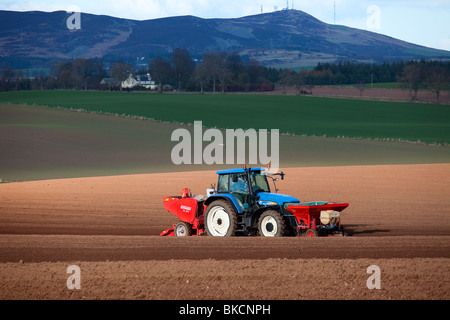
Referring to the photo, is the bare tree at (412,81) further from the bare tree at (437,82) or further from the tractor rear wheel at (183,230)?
the tractor rear wheel at (183,230)

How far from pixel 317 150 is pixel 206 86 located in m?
76.5

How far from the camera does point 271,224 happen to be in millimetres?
15766

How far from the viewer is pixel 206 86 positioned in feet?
407

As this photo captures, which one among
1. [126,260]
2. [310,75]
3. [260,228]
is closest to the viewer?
[126,260]

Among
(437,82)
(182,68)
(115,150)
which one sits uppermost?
(182,68)

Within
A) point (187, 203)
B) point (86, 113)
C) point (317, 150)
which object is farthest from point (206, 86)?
point (187, 203)

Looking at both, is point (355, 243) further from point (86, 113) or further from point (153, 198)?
point (86, 113)

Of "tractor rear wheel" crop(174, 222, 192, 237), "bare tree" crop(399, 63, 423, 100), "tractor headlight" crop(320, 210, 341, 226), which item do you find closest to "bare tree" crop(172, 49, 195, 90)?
"bare tree" crop(399, 63, 423, 100)

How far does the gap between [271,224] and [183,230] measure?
2.67 m

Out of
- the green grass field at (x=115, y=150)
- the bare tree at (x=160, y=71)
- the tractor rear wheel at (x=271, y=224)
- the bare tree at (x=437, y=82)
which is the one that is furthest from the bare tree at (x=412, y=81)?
the tractor rear wheel at (x=271, y=224)

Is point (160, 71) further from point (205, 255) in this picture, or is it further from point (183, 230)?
point (205, 255)

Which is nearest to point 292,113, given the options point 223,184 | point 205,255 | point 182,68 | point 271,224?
point 182,68

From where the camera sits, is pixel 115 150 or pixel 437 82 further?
pixel 437 82

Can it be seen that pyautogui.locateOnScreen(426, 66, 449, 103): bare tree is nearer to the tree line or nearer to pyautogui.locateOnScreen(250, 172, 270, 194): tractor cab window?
the tree line
